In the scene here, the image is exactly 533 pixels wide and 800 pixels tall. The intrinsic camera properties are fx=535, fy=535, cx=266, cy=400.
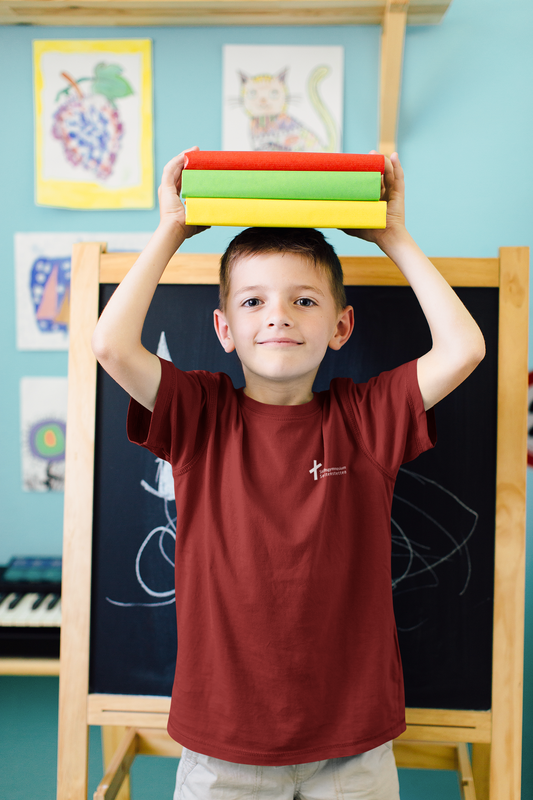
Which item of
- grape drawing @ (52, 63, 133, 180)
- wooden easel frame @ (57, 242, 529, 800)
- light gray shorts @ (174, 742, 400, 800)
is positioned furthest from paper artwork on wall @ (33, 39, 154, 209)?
light gray shorts @ (174, 742, 400, 800)

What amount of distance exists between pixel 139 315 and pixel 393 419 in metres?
0.40

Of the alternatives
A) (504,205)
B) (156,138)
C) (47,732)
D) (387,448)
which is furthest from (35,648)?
(504,205)

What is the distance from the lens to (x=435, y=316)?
0.77 meters

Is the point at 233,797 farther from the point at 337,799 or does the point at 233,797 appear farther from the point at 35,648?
the point at 35,648

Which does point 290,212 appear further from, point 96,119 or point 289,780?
point 96,119

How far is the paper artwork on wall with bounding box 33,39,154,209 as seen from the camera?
4.42ft

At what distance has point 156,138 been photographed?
137cm

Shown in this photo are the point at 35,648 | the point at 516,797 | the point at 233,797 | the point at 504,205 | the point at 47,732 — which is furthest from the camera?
the point at 47,732

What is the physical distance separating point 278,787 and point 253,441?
512mm

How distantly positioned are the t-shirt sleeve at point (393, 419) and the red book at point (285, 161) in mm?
285

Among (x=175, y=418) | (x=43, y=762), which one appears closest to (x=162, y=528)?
(x=175, y=418)

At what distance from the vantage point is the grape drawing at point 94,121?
1353 millimetres

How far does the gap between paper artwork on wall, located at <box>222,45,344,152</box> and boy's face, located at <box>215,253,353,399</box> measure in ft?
2.21

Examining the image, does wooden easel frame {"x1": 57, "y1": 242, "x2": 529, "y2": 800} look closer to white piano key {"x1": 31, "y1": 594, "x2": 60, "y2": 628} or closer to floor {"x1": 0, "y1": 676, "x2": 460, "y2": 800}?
white piano key {"x1": 31, "y1": 594, "x2": 60, "y2": 628}
